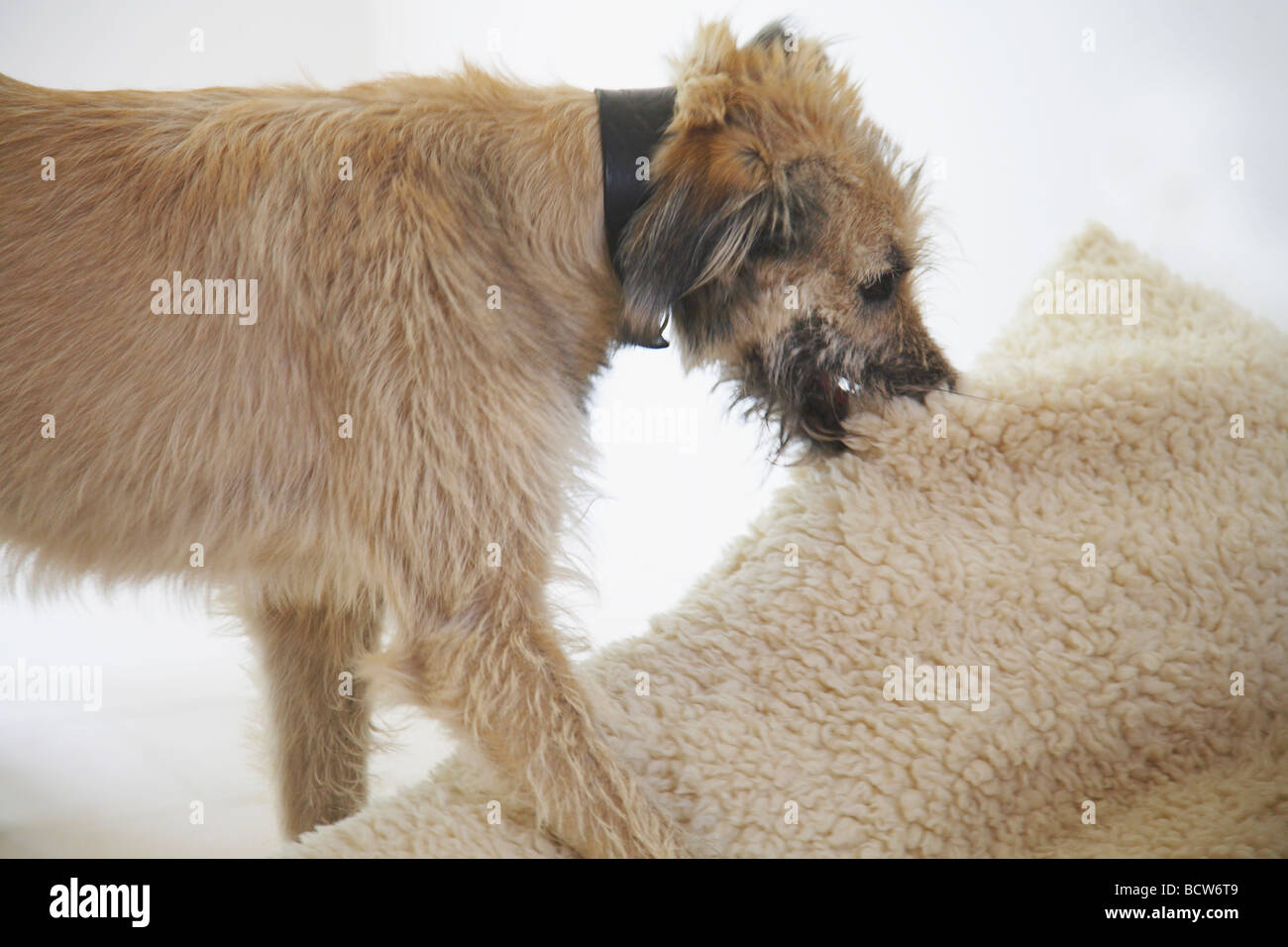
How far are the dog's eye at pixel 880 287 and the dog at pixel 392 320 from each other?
31mm

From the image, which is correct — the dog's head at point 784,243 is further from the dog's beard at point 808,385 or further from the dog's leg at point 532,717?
the dog's leg at point 532,717

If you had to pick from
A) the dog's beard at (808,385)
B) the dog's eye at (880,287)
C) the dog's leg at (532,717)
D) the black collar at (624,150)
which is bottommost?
the dog's leg at (532,717)

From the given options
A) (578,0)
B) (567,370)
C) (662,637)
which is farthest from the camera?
(578,0)

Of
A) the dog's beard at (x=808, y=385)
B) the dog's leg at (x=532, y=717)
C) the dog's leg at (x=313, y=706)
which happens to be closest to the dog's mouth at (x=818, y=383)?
the dog's beard at (x=808, y=385)

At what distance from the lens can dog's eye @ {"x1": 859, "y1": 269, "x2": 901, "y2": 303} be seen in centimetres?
131

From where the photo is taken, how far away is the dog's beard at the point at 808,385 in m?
1.32

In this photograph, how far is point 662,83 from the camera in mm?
1637

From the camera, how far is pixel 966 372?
58.8 inches

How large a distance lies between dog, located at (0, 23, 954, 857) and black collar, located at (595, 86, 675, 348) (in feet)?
0.05

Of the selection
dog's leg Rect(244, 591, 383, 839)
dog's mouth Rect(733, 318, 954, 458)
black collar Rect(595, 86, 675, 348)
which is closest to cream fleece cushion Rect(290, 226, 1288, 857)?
dog's mouth Rect(733, 318, 954, 458)
